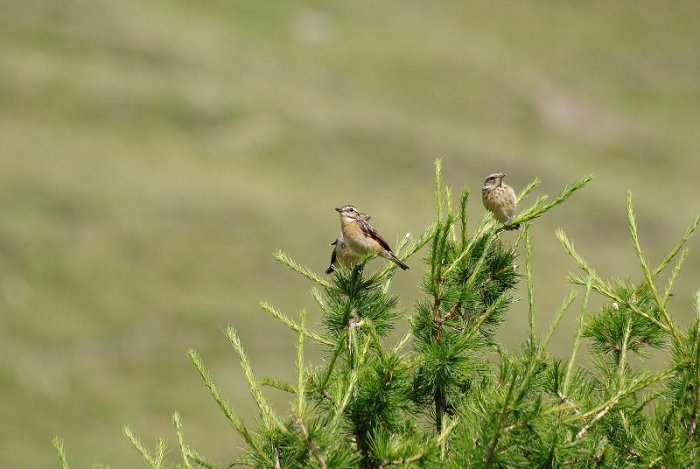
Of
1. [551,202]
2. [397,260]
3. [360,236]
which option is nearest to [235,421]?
[397,260]

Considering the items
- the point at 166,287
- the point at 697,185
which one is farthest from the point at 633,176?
the point at 166,287

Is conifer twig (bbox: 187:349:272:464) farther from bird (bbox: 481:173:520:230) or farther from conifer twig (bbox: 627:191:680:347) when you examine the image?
bird (bbox: 481:173:520:230)

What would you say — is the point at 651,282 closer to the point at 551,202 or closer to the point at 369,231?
the point at 551,202

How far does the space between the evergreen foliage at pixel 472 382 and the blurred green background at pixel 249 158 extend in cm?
2176

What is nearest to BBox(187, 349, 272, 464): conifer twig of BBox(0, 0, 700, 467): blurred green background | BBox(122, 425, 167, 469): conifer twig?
BBox(122, 425, 167, 469): conifer twig

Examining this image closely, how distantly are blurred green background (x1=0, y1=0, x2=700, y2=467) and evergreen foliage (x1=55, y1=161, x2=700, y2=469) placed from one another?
2176 cm

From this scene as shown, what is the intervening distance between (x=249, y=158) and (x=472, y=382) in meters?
43.6

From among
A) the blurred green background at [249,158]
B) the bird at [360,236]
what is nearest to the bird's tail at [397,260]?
the bird at [360,236]

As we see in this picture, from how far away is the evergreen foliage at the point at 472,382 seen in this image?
4172mm

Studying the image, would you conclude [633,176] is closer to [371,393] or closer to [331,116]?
[331,116]

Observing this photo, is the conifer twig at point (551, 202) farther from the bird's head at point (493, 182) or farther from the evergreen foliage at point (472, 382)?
the bird's head at point (493, 182)

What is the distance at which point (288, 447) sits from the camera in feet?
14.4

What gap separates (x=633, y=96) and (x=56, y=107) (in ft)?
123

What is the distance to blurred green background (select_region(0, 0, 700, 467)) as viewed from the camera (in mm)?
34188
